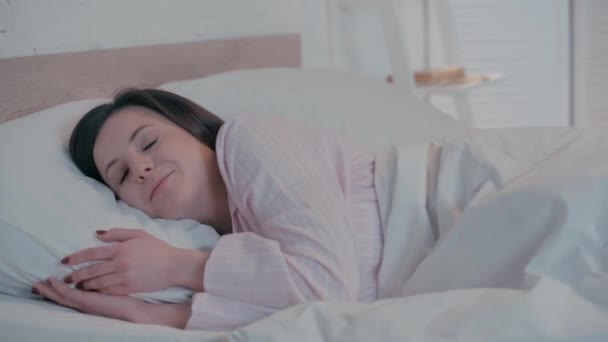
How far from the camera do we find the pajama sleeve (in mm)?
959

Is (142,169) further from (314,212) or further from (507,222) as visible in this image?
(507,222)

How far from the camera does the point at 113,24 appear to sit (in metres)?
1.59

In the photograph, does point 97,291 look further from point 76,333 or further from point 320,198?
point 320,198

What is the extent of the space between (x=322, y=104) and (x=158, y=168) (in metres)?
0.43

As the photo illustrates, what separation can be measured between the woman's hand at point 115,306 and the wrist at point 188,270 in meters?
0.03

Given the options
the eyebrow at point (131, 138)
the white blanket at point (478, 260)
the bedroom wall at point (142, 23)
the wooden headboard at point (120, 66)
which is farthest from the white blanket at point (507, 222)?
the bedroom wall at point (142, 23)

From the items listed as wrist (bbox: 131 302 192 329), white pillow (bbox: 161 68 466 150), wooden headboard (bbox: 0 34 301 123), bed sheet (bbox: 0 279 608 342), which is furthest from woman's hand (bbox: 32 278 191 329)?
white pillow (bbox: 161 68 466 150)

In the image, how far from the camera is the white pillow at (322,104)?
4.68 feet

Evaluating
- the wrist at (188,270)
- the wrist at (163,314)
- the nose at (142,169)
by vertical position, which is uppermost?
the nose at (142,169)

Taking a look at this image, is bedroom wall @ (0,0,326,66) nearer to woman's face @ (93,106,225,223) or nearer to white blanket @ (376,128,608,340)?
woman's face @ (93,106,225,223)

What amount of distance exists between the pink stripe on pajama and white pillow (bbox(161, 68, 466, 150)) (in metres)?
0.24

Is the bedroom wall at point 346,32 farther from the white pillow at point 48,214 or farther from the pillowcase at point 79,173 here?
the white pillow at point 48,214

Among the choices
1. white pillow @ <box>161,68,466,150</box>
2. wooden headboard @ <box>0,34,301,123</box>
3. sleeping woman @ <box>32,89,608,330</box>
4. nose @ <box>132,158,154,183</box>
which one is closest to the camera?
sleeping woman @ <box>32,89,608,330</box>

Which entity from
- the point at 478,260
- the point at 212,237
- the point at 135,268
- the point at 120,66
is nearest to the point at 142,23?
the point at 120,66
